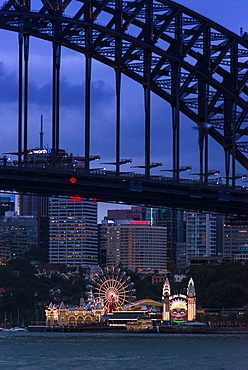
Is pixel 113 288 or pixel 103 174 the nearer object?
pixel 103 174

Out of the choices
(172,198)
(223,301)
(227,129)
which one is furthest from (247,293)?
(172,198)

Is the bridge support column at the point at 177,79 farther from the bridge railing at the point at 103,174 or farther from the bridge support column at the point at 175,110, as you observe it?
the bridge railing at the point at 103,174

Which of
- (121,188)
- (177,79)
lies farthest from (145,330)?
(121,188)

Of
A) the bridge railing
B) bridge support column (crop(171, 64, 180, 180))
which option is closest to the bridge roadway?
the bridge railing

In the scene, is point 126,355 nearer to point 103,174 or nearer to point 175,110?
point 103,174

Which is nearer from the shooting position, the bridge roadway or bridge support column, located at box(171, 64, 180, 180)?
the bridge roadway

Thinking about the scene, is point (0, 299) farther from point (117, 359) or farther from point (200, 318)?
point (117, 359)

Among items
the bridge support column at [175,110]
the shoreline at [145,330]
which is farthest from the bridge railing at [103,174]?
the shoreline at [145,330]

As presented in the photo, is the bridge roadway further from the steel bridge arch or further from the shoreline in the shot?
the shoreline
